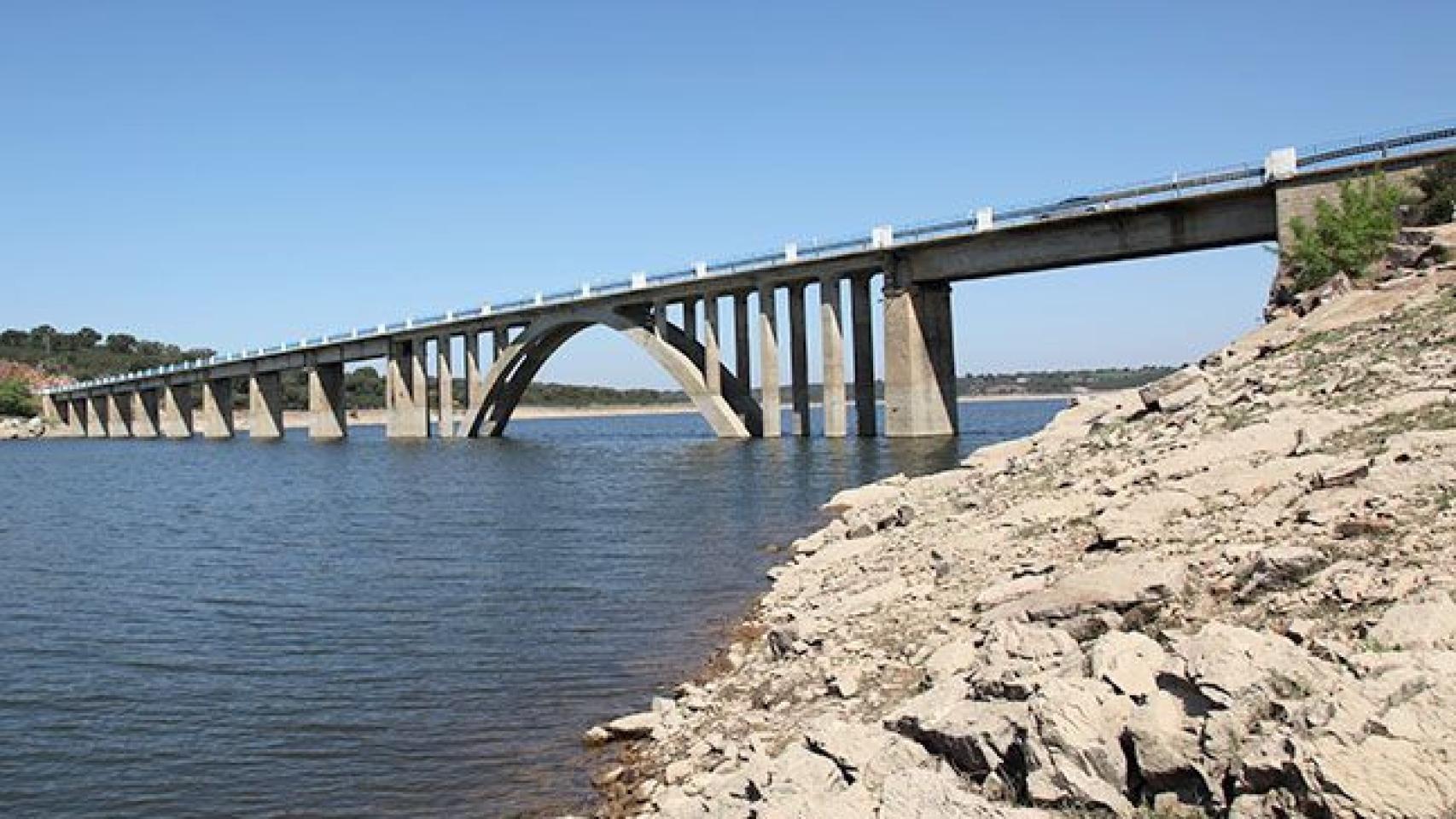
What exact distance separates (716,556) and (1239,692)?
16659 millimetres

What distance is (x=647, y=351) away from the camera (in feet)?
237

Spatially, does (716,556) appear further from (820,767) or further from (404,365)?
(404,365)

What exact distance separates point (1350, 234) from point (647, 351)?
4752 cm

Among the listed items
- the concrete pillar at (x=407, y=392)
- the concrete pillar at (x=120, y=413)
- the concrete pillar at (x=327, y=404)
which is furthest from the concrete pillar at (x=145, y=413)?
the concrete pillar at (x=407, y=392)

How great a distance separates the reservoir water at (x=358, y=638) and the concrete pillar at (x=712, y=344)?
97.7 feet

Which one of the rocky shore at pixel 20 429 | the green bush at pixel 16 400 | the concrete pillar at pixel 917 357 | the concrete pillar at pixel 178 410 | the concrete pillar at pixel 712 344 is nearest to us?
the concrete pillar at pixel 917 357

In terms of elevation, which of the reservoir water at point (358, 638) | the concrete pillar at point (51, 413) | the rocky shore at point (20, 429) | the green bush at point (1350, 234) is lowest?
the reservoir water at point (358, 638)

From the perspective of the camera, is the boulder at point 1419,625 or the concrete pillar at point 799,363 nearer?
the boulder at point 1419,625

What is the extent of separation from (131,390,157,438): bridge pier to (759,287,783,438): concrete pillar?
9860 cm

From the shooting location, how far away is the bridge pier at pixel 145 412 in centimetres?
13600

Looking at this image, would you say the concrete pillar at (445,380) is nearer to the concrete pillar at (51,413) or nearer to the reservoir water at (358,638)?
the reservoir water at (358,638)

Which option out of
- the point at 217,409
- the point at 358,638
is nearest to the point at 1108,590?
the point at 358,638

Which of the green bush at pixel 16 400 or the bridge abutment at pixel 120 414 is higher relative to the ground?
the green bush at pixel 16 400

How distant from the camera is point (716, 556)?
73.1ft
